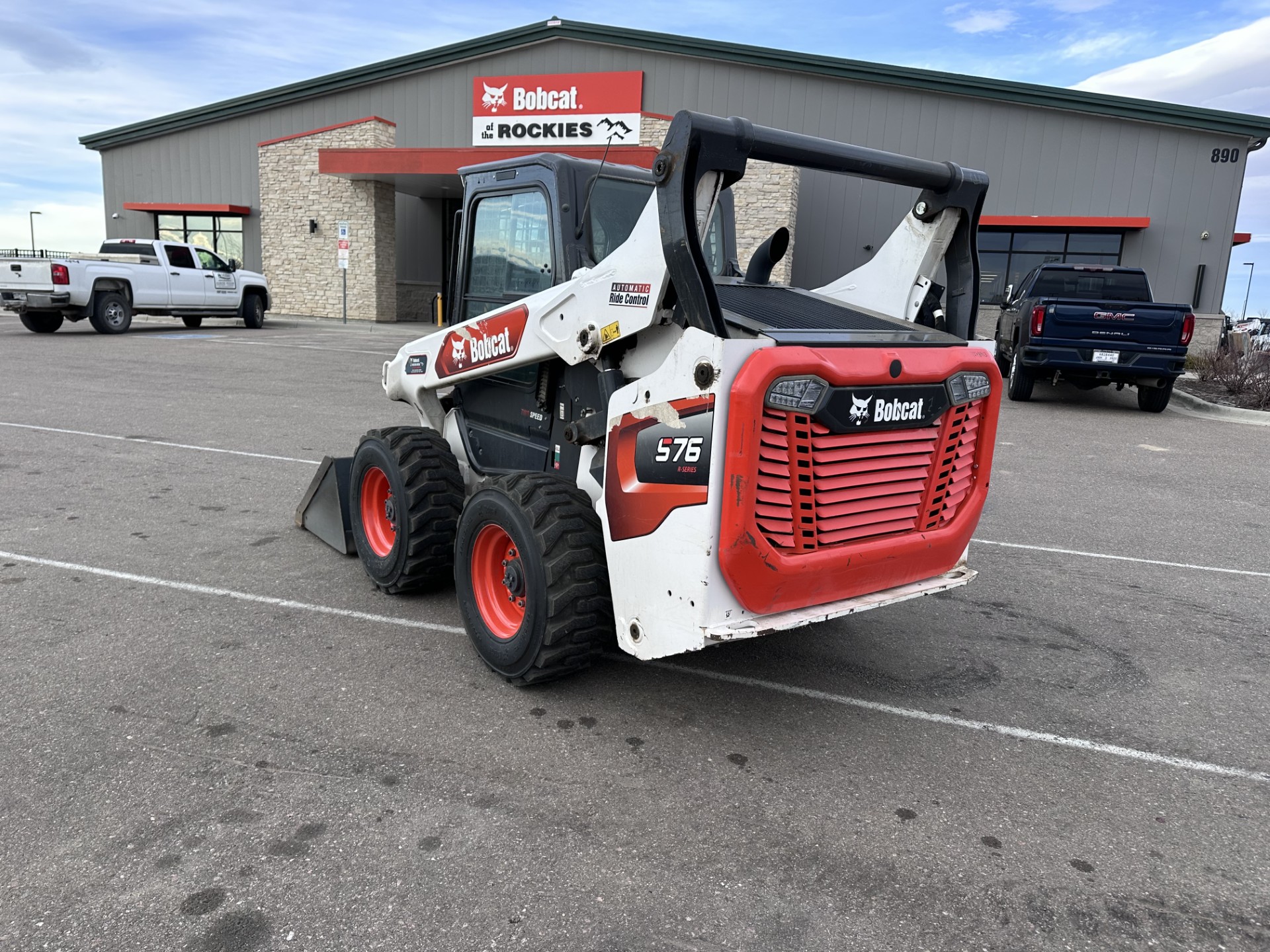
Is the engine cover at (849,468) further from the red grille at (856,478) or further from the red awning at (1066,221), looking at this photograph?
→ the red awning at (1066,221)

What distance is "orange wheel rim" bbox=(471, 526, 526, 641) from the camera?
4117 millimetres

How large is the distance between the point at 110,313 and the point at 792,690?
20694 millimetres

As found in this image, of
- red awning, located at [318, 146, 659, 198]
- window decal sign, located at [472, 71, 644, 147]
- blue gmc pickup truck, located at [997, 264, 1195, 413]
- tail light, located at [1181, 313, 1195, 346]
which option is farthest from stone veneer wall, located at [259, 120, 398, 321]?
tail light, located at [1181, 313, 1195, 346]

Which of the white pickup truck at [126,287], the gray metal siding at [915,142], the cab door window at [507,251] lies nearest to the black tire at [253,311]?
the white pickup truck at [126,287]

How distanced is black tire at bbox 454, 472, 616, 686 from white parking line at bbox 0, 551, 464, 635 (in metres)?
0.77

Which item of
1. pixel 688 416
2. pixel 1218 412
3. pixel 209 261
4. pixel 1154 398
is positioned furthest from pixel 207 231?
pixel 688 416

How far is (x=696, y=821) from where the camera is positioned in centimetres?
308

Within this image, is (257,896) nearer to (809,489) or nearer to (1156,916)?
(809,489)

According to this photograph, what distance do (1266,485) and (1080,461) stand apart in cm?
171

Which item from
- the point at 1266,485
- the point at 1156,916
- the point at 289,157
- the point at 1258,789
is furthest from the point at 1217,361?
the point at 289,157

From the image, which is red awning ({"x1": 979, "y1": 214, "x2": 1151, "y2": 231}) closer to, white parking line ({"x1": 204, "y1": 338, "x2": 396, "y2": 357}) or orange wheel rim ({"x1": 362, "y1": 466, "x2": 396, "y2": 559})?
white parking line ({"x1": 204, "y1": 338, "x2": 396, "y2": 357})

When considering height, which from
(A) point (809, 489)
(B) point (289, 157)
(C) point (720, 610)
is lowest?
(C) point (720, 610)

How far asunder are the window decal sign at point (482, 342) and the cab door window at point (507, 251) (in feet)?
0.65

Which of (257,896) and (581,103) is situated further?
(581,103)
